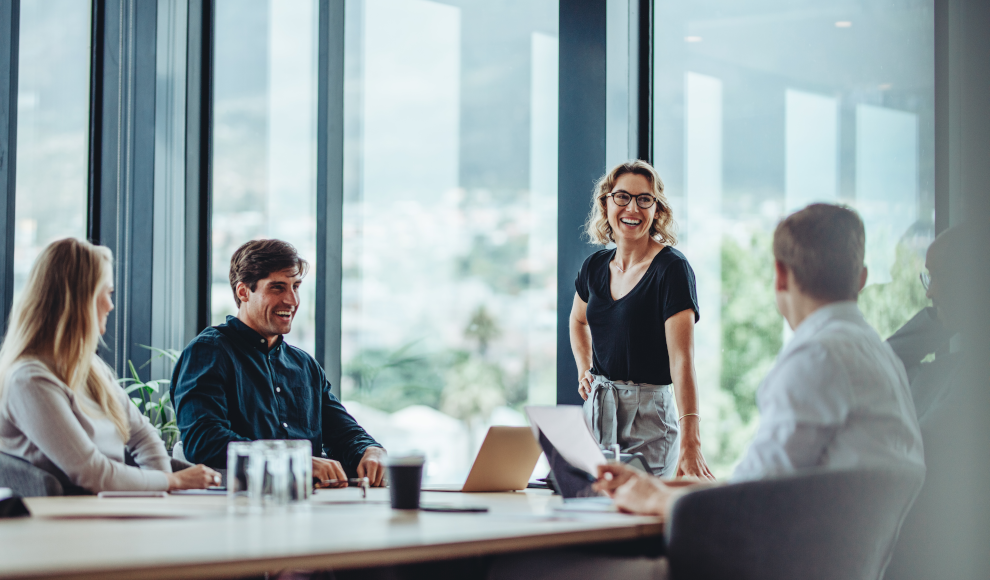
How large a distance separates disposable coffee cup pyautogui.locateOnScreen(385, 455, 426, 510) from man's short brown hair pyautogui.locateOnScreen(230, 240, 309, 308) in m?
1.19

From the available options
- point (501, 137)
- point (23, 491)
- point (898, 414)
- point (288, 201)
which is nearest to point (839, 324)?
point (898, 414)

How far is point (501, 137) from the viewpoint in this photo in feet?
27.7

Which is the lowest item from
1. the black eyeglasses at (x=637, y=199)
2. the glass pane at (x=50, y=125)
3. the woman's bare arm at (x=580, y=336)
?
the woman's bare arm at (x=580, y=336)

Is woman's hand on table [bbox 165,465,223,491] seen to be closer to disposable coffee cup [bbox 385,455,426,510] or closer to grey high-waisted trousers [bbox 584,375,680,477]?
disposable coffee cup [bbox 385,455,426,510]

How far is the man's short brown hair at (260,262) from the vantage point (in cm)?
265

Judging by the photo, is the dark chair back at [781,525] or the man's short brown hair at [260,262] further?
the man's short brown hair at [260,262]

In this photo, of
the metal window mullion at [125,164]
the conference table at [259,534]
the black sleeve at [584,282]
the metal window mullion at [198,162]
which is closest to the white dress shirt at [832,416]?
the conference table at [259,534]

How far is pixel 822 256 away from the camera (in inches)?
61.6

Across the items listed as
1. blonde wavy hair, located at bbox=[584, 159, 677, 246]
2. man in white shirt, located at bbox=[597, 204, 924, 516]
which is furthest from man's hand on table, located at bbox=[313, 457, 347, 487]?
blonde wavy hair, located at bbox=[584, 159, 677, 246]

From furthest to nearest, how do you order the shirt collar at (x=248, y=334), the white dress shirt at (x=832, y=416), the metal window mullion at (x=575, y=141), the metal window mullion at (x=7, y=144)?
the metal window mullion at (x=7, y=144) → the metal window mullion at (x=575, y=141) → the shirt collar at (x=248, y=334) → the white dress shirt at (x=832, y=416)

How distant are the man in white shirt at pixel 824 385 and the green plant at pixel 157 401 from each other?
285 cm

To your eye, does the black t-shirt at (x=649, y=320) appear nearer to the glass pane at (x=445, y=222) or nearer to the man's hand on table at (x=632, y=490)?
the man's hand on table at (x=632, y=490)

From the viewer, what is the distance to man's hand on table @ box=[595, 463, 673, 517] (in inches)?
59.8

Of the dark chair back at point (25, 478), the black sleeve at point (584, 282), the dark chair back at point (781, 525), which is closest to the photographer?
the dark chair back at point (781, 525)
